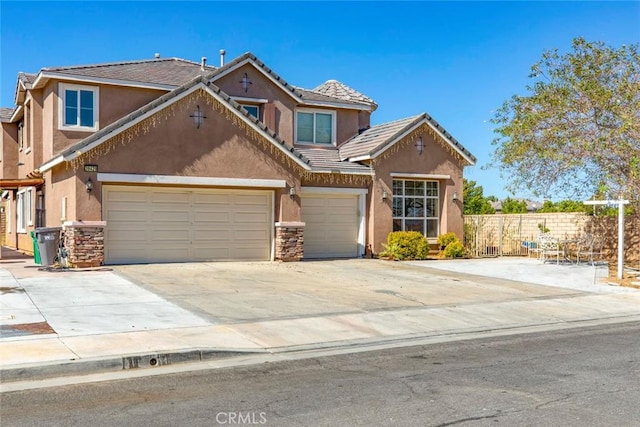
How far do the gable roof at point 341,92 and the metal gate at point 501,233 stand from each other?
6.44 meters

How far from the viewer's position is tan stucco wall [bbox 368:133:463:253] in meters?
22.7

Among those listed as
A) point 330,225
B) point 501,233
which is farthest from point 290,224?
point 501,233

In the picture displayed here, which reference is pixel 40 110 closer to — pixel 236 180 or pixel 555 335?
pixel 236 180

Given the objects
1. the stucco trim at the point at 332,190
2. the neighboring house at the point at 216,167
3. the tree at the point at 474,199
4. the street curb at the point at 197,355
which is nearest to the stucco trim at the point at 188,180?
the neighboring house at the point at 216,167

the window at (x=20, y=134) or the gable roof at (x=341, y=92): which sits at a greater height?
the gable roof at (x=341, y=92)

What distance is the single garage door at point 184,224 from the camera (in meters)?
18.4

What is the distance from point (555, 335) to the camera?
1057 cm

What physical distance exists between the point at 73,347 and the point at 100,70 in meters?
14.3

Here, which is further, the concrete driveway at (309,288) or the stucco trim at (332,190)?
the stucco trim at (332,190)

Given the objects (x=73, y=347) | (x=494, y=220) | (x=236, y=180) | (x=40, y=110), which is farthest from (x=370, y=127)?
(x=73, y=347)

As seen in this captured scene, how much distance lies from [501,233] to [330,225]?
7464mm

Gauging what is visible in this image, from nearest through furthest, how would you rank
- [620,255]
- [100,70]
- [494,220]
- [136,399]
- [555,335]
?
[136,399], [555,335], [620,255], [100,70], [494,220]

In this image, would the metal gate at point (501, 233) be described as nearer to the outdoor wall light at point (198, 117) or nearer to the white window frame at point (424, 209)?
the white window frame at point (424, 209)

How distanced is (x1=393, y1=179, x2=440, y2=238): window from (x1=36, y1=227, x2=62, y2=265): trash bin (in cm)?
1146
